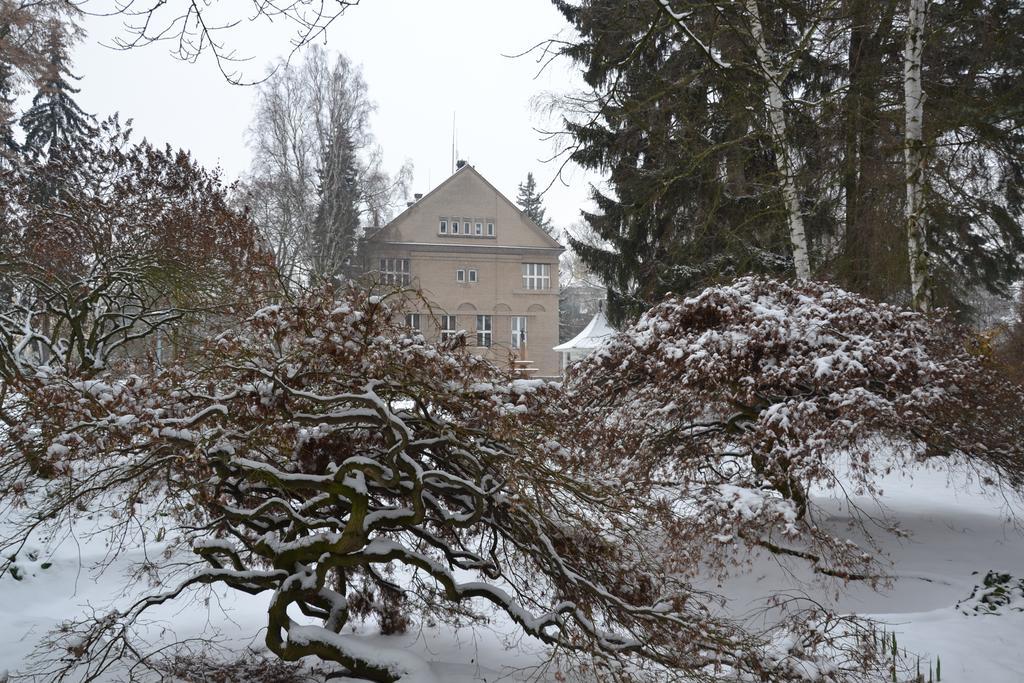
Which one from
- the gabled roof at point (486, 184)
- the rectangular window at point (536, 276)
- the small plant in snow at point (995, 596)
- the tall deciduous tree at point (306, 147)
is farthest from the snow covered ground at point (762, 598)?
the rectangular window at point (536, 276)

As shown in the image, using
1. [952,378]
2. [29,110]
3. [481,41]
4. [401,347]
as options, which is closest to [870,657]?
[952,378]

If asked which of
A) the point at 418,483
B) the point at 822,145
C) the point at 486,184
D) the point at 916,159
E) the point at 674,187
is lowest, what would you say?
the point at 418,483

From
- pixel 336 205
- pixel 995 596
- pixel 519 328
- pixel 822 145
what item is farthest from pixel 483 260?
pixel 995 596

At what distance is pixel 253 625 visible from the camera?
260 inches

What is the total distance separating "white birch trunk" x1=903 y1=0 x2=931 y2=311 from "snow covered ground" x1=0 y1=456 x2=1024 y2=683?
2.67 metres

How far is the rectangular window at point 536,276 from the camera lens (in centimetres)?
3494

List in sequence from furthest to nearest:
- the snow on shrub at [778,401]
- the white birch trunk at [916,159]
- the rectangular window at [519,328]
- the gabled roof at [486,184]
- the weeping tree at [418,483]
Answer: the rectangular window at [519,328] → the gabled roof at [486,184] → the white birch trunk at [916,159] → the snow on shrub at [778,401] → the weeping tree at [418,483]

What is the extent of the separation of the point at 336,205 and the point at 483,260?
9.81m

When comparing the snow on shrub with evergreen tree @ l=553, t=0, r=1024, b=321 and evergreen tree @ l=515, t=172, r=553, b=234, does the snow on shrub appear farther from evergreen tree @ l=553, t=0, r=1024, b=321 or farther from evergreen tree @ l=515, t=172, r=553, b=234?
evergreen tree @ l=515, t=172, r=553, b=234

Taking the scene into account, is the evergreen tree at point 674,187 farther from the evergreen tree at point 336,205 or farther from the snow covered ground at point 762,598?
the evergreen tree at point 336,205

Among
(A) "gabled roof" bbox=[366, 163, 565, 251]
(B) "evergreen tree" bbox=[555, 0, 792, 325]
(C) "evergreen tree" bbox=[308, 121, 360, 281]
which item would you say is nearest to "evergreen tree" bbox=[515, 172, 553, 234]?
(A) "gabled roof" bbox=[366, 163, 565, 251]

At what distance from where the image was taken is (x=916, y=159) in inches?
354

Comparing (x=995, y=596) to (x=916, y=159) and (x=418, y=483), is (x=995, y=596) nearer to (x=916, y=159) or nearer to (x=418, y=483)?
(x=418, y=483)

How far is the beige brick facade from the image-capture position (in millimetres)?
33188
